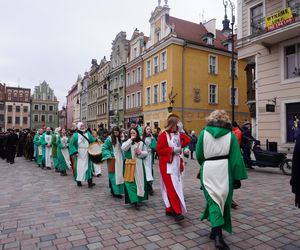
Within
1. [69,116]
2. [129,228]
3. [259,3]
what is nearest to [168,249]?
[129,228]

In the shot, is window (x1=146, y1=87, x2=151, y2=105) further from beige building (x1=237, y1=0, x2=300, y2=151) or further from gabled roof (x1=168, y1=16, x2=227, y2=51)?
beige building (x1=237, y1=0, x2=300, y2=151)

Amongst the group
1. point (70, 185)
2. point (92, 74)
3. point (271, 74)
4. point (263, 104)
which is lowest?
point (70, 185)

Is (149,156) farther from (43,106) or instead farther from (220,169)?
(43,106)

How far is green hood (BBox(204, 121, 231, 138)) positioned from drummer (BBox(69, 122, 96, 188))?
519 centimetres

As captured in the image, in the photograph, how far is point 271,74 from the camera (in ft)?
50.3

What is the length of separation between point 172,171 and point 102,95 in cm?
4465

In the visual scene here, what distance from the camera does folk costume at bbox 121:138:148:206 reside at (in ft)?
18.5

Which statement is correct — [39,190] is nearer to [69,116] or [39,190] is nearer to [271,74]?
[271,74]

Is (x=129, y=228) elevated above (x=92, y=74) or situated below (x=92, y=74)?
below

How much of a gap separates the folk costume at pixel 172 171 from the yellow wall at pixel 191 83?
21.6 meters

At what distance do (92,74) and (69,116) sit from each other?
103 ft

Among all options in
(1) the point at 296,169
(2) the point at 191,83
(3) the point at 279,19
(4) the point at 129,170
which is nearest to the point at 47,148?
(4) the point at 129,170

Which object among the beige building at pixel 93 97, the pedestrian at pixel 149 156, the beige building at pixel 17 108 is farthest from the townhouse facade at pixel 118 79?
the beige building at pixel 17 108

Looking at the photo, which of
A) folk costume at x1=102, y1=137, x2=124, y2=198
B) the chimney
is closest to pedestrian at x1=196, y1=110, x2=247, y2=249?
folk costume at x1=102, y1=137, x2=124, y2=198
